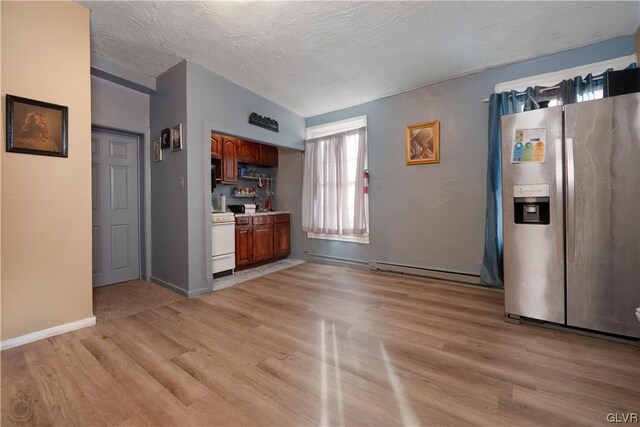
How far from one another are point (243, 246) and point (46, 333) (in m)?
2.40

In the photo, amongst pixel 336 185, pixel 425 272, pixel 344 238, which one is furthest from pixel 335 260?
pixel 425 272

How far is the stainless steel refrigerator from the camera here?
6.16 ft

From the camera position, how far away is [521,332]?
212 centimetres

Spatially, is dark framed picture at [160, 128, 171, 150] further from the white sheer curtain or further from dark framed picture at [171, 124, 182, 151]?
the white sheer curtain

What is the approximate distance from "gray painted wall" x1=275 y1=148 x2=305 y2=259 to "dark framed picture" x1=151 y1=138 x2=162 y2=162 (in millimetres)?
2248

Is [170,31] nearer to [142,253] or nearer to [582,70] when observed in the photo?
[142,253]

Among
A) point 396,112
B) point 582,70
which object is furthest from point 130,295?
point 582,70

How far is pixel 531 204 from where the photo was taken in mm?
2182

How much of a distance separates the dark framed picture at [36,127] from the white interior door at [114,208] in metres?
1.41

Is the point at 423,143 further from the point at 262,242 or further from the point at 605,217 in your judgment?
the point at 262,242

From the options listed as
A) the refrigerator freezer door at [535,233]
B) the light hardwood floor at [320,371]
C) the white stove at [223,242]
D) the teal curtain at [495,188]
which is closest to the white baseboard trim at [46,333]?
the light hardwood floor at [320,371]

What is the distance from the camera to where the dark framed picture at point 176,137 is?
312cm

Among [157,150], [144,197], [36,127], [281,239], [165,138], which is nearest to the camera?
[36,127]

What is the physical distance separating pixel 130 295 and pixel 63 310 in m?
0.92
